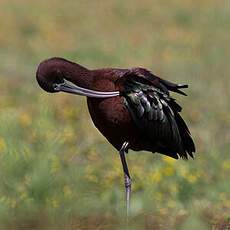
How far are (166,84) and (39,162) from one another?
1.69 meters

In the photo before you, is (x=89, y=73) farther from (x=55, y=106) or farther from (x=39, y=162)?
(x=55, y=106)

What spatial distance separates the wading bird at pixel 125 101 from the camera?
21.5 ft

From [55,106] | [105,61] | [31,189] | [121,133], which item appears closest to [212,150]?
[55,106]

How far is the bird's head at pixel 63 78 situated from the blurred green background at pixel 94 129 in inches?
34.3

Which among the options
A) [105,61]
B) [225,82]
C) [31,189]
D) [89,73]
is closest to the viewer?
[89,73]

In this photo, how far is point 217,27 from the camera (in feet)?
65.4

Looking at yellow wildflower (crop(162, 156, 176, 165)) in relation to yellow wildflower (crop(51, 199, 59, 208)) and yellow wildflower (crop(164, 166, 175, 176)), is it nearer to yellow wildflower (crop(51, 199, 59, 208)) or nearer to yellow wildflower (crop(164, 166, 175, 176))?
yellow wildflower (crop(164, 166, 175, 176))

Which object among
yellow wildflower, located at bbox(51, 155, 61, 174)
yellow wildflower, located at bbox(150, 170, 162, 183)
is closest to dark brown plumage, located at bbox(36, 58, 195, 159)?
yellow wildflower, located at bbox(51, 155, 61, 174)

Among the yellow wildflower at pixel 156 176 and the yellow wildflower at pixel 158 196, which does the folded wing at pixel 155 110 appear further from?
the yellow wildflower at pixel 156 176

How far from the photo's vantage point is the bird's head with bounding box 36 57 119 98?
652cm

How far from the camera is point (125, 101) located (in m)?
6.74

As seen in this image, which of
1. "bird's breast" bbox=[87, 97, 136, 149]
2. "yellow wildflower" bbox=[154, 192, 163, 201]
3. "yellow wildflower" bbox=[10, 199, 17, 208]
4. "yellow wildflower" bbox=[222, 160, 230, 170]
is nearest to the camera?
"bird's breast" bbox=[87, 97, 136, 149]

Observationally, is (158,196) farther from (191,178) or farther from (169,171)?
(169,171)

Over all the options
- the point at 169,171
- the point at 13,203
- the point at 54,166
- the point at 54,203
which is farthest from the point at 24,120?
the point at 54,203
